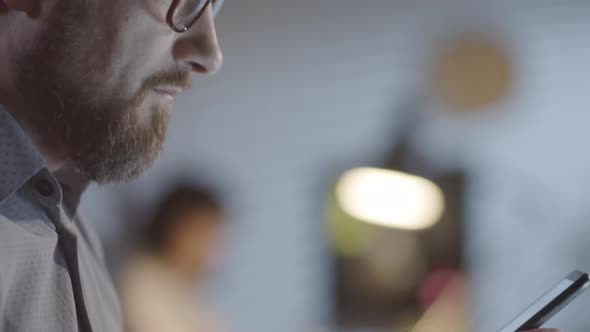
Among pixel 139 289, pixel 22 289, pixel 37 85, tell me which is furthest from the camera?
pixel 139 289

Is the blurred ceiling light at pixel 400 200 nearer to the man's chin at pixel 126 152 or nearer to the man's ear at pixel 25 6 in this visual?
the man's chin at pixel 126 152

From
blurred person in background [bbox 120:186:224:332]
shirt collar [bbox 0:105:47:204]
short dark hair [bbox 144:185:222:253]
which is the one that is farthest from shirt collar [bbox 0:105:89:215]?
short dark hair [bbox 144:185:222:253]

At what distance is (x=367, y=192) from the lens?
209cm

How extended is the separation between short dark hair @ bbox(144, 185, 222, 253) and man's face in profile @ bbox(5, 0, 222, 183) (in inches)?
42.3

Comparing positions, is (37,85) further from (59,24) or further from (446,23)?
(446,23)

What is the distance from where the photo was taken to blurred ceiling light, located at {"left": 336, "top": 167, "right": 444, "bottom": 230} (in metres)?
1.99

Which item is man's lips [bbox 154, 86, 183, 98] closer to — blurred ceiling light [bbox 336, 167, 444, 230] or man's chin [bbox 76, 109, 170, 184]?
man's chin [bbox 76, 109, 170, 184]

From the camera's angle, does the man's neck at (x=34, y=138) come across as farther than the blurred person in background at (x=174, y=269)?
No

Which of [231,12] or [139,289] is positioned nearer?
[139,289]

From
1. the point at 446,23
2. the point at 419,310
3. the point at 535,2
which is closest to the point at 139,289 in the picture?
the point at 419,310

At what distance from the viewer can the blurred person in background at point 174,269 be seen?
1737 mm

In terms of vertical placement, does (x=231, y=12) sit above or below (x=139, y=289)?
above

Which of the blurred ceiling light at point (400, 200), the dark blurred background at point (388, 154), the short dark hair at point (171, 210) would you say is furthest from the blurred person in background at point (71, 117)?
the blurred ceiling light at point (400, 200)

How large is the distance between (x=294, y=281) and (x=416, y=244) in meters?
0.51
